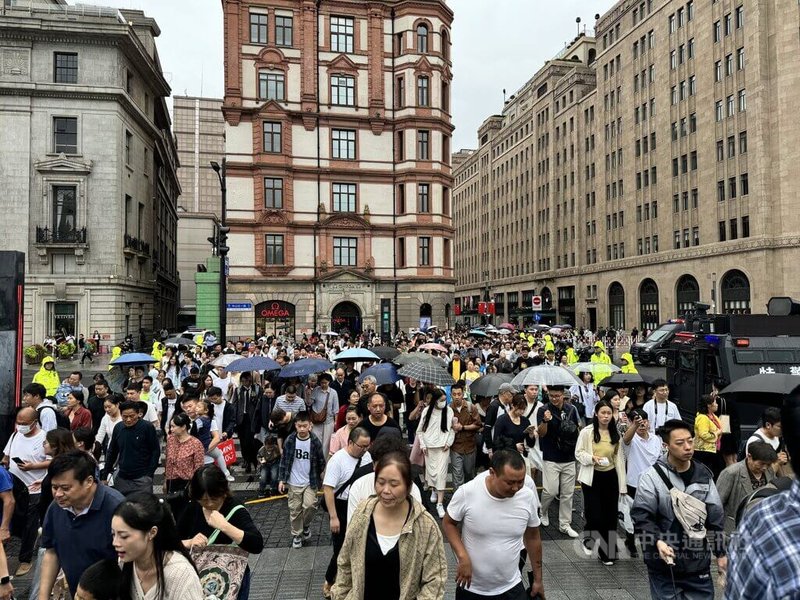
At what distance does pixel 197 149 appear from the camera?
111 meters

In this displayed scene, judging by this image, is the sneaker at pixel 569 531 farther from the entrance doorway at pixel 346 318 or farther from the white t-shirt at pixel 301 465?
the entrance doorway at pixel 346 318

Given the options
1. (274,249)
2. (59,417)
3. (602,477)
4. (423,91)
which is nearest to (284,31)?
(423,91)

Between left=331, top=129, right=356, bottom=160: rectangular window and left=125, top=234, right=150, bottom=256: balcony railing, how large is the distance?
15.6 metres

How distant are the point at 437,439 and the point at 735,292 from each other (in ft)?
138

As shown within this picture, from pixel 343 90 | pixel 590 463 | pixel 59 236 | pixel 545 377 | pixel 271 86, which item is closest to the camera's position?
pixel 590 463

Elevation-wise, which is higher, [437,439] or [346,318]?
[346,318]

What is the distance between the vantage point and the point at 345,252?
39531 millimetres

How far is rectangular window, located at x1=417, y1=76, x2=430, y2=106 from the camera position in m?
39.5

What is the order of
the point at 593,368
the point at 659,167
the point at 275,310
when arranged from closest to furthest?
the point at 593,368 → the point at 275,310 → the point at 659,167

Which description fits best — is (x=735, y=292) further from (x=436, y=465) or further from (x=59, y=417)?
(x=59, y=417)

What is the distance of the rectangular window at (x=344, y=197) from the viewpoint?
3947 centimetres

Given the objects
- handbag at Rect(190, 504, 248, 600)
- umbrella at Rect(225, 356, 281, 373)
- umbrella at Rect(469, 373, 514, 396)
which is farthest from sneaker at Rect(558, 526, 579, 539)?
umbrella at Rect(225, 356, 281, 373)

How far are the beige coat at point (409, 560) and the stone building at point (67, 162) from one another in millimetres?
36569

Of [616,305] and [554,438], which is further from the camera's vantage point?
[616,305]
